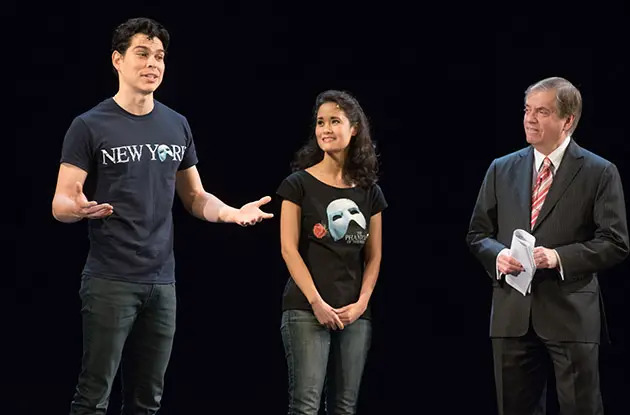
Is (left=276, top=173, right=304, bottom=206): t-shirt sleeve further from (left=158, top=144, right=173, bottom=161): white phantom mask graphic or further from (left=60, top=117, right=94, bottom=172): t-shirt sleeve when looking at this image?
(left=60, top=117, right=94, bottom=172): t-shirt sleeve

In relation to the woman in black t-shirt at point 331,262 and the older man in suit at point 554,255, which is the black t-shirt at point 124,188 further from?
the older man in suit at point 554,255

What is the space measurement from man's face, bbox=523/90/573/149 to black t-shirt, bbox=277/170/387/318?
2.31 ft

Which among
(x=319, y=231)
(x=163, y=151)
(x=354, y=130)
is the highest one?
(x=354, y=130)

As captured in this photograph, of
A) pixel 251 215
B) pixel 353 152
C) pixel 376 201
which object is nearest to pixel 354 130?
pixel 353 152

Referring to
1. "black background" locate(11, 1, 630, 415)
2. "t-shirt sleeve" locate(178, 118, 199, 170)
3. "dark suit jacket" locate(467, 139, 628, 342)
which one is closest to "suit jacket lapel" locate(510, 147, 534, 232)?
"dark suit jacket" locate(467, 139, 628, 342)

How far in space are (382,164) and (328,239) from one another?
4.87 feet

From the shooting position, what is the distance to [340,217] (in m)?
3.51

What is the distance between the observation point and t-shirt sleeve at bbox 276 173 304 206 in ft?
11.5

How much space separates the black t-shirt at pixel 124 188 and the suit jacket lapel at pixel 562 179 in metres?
1.36

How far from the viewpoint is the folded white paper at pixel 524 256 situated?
3361mm

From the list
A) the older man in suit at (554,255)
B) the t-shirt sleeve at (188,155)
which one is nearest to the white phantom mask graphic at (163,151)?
the t-shirt sleeve at (188,155)

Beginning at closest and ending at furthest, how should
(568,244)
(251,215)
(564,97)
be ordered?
(251,215)
(568,244)
(564,97)

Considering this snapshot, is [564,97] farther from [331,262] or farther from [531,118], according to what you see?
[331,262]

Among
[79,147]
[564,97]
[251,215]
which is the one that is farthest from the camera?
[564,97]
